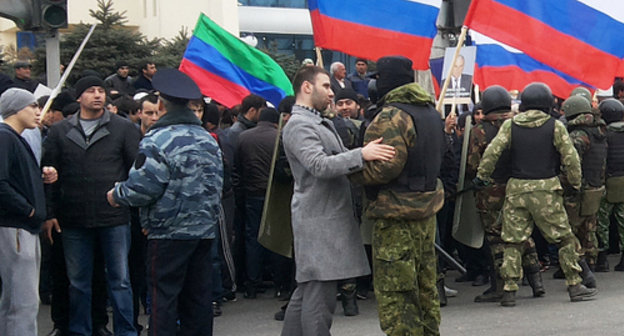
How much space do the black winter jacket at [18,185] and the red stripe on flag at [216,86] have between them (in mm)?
4393

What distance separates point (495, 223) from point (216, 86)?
3728 mm

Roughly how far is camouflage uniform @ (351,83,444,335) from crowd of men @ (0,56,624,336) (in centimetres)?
1

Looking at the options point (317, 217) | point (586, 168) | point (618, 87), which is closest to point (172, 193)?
point (317, 217)

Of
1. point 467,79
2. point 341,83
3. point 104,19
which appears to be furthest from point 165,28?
point 467,79

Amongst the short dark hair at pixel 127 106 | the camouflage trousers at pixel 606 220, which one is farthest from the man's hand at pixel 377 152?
the camouflage trousers at pixel 606 220

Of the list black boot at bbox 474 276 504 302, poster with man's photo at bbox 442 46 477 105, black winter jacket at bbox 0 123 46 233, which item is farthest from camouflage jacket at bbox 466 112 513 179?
black winter jacket at bbox 0 123 46 233

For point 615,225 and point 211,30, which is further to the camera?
point 615,225

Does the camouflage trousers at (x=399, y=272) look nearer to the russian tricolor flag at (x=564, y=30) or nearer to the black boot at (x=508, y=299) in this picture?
the black boot at (x=508, y=299)

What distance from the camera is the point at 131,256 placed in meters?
A: 8.14

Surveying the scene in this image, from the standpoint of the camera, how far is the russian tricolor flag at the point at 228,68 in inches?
428

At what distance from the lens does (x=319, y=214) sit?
20.1 feet

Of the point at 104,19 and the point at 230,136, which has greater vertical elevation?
the point at 104,19

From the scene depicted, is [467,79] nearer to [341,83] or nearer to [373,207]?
[373,207]

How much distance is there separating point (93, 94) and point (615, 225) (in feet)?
24.8
